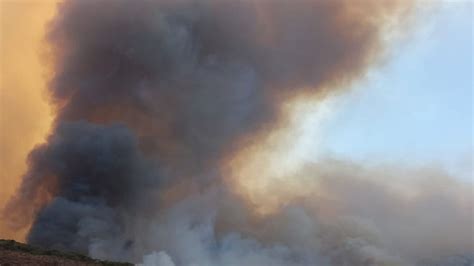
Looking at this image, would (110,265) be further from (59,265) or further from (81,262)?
(59,265)

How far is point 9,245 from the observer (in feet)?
146

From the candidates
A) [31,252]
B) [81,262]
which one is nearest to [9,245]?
[31,252]

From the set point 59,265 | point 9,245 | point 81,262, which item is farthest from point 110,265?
point 9,245

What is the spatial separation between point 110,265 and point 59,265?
6865mm

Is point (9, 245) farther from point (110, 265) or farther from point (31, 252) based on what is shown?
point (110, 265)

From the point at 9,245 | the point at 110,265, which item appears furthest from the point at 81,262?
the point at 9,245

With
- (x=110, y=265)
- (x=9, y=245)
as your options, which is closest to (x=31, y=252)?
(x=9, y=245)

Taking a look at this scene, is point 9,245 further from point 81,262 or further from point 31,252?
point 81,262

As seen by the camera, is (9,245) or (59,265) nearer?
(59,265)

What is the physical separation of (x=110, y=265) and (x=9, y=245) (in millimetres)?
9847

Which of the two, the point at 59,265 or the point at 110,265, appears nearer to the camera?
the point at 59,265

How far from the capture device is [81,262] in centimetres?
4316

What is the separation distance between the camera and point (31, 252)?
140ft

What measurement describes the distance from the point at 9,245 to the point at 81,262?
300 inches
